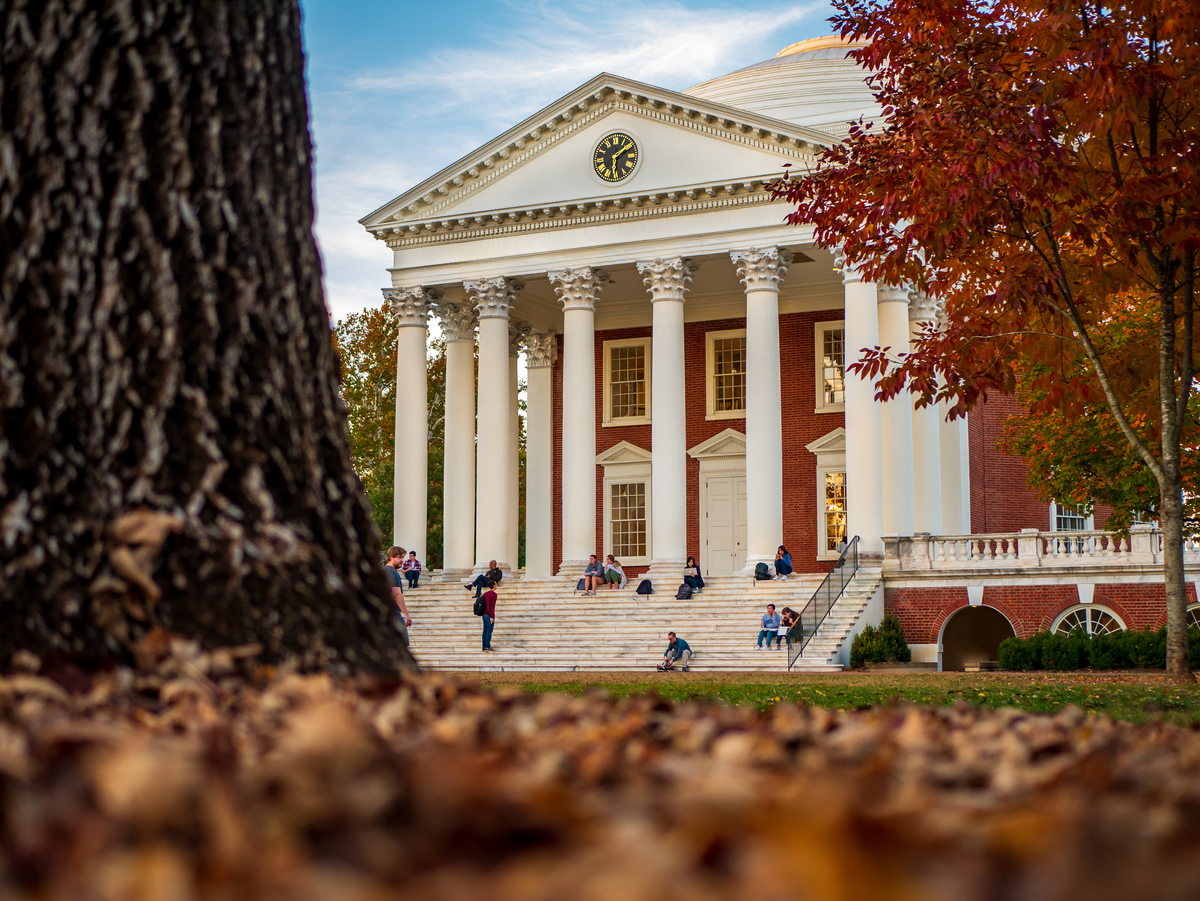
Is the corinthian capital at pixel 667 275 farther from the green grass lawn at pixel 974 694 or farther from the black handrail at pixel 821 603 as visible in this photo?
the green grass lawn at pixel 974 694

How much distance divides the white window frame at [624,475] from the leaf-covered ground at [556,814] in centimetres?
4262

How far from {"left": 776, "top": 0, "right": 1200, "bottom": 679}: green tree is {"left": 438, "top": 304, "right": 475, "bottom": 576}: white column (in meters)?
25.7

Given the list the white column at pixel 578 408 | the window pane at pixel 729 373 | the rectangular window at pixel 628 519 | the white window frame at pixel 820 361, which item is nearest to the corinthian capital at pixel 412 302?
the white column at pixel 578 408

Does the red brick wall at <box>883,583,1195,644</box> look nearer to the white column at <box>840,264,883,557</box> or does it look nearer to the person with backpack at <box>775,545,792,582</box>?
the white column at <box>840,264,883,557</box>

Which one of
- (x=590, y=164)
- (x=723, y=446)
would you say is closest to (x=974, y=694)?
(x=590, y=164)

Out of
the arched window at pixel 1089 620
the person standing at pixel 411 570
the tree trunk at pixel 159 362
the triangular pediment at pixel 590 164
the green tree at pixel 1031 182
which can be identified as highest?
the triangular pediment at pixel 590 164

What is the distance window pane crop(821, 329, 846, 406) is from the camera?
43344 mm

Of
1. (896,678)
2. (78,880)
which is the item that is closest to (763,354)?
(896,678)

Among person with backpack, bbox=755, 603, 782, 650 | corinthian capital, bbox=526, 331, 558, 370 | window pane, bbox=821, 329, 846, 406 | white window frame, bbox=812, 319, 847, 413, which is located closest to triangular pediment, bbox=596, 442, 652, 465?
corinthian capital, bbox=526, 331, 558, 370

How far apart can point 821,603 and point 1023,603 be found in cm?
612

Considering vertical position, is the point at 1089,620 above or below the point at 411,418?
below

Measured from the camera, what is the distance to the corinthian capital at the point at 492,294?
135ft

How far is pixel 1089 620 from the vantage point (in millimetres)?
34000

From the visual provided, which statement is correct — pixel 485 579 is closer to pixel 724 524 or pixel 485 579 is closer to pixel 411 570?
pixel 411 570
